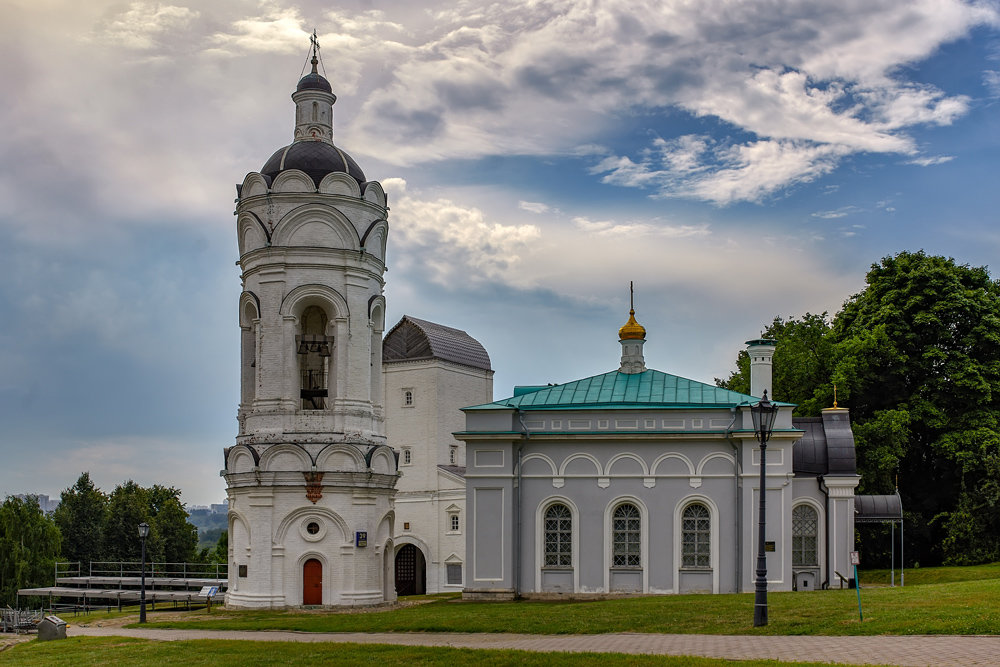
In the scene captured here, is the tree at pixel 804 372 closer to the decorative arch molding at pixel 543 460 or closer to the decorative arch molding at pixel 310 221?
the decorative arch molding at pixel 543 460

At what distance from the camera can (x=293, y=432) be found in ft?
105

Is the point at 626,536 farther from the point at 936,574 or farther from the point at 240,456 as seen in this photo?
the point at 240,456

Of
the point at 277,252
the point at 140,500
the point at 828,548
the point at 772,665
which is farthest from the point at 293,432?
the point at 140,500

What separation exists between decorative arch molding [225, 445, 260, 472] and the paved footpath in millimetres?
10270

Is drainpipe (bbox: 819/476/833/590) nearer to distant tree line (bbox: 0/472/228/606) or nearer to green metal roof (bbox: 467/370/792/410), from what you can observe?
green metal roof (bbox: 467/370/792/410)

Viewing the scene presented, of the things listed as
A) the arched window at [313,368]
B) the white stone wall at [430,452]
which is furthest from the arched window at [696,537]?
the white stone wall at [430,452]

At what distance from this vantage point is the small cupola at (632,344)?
33.3 metres

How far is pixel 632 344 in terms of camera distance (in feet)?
110

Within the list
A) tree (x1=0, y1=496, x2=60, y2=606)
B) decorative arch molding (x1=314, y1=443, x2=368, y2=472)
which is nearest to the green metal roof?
decorative arch molding (x1=314, y1=443, x2=368, y2=472)

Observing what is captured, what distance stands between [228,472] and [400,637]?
44.7 ft

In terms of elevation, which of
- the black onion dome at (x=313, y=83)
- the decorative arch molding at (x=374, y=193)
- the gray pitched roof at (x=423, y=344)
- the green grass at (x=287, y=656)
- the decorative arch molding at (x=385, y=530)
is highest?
the black onion dome at (x=313, y=83)

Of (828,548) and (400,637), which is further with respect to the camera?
(828,548)

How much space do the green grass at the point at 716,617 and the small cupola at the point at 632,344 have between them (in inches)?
361

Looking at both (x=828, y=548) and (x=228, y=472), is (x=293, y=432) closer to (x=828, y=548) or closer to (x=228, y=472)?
(x=228, y=472)
